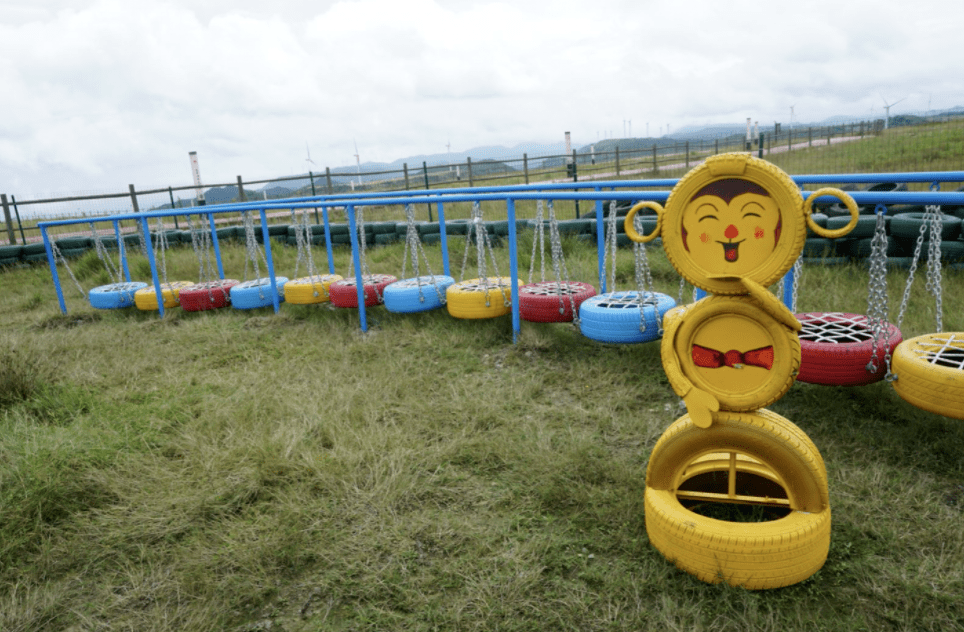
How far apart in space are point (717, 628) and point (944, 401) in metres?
1.45

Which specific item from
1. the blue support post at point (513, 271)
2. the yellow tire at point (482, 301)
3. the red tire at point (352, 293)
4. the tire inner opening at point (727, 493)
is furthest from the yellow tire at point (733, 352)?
the red tire at point (352, 293)

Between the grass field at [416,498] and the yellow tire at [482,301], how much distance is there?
35cm

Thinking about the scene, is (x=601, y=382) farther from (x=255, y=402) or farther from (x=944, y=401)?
(x=255, y=402)

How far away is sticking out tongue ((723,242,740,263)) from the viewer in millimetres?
1916

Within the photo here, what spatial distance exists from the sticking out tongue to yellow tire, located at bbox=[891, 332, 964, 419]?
1264 millimetres

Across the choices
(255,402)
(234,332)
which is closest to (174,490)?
(255,402)

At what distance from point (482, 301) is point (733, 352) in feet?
9.59

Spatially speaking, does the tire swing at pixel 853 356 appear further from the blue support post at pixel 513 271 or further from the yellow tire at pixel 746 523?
the blue support post at pixel 513 271

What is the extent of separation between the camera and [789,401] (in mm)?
3381

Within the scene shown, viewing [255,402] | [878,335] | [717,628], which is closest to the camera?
[717,628]

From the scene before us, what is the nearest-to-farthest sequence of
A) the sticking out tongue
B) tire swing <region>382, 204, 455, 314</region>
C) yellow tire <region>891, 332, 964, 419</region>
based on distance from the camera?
the sticking out tongue < yellow tire <region>891, 332, 964, 419</region> < tire swing <region>382, 204, 455, 314</region>

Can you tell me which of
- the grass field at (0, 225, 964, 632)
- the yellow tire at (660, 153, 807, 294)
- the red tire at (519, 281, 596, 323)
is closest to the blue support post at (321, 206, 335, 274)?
the grass field at (0, 225, 964, 632)

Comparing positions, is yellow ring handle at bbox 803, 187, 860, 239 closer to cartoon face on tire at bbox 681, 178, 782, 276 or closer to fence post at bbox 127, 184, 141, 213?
cartoon face on tire at bbox 681, 178, 782, 276

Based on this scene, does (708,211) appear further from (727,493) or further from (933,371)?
A: (933,371)
